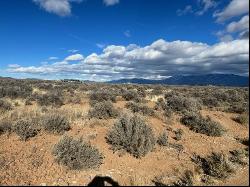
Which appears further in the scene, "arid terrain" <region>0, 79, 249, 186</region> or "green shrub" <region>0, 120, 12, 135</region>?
"green shrub" <region>0, 120, 12, 135</region>

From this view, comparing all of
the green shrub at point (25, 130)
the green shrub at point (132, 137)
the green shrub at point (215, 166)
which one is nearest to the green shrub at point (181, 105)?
the green shrub at point (132, 137)

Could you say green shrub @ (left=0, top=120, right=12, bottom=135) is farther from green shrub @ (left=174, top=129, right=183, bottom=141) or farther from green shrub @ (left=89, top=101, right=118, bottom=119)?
green shrub @ (left=174, top=129, right=183, bottom=141)

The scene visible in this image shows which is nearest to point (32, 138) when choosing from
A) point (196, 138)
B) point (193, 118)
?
point (196, 138)

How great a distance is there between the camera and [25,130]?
11.6 m

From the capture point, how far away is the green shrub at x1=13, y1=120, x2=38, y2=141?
11.4 m

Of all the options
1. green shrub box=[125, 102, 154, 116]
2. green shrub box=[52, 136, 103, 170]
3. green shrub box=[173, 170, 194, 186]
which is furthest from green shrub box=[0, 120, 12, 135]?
green shrub box=[173, 170, 194, 186]

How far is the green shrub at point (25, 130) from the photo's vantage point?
11414mm

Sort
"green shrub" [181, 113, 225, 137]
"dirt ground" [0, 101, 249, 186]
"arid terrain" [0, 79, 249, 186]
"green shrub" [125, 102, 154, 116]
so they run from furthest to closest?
1. "green shrub" [125, 102, 154, 116]
2. "green shrub" [181, 113, 225, 137]
3. "arid terrain" [0, 79, 249, 186]
4. "dirt ground" [0, 101, 249, 186]

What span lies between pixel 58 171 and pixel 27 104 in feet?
44.5

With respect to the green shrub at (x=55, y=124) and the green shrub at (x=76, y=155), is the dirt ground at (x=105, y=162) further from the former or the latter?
the green shrub at (x=55, y=124)

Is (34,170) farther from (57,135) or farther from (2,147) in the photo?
(57,135)

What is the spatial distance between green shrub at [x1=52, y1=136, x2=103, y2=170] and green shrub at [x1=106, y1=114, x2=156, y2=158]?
43.4 inches

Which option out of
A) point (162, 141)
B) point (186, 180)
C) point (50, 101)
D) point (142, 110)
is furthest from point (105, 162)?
point (50, 101)

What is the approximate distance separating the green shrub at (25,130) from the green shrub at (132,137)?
2930 millimetres
